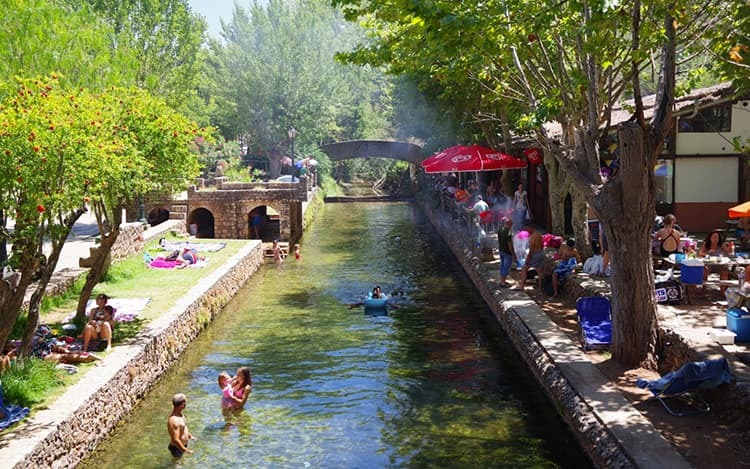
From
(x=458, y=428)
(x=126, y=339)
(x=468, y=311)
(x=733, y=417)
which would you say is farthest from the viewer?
(x=468, y=311)

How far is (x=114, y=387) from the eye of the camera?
1312cm

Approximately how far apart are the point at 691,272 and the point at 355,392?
6501 millimetres

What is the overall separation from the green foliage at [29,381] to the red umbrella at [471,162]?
15.6 meters

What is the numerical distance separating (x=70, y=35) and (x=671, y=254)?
57.7 feet

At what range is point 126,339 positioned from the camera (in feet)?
50.4

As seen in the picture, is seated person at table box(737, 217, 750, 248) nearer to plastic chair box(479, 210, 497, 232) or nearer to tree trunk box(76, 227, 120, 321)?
plastic chair box(479, 210, 497, 232)

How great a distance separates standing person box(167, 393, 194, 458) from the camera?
39.4 feet

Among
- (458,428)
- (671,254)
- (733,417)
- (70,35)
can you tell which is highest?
(70,35)

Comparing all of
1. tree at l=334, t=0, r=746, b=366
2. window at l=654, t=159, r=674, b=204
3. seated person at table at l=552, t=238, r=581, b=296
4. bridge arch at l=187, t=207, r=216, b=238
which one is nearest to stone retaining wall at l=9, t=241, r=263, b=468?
tree at l=334, t=0, r=746, b=366

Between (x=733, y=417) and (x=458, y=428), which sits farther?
(x=458, y=428)

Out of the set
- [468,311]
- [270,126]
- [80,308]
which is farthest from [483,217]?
[270,126]

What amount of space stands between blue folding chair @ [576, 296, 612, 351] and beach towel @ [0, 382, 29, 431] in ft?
28.5

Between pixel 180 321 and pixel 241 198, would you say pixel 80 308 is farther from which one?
pixel 241 198

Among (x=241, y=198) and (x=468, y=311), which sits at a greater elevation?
(x=241, y=198)
